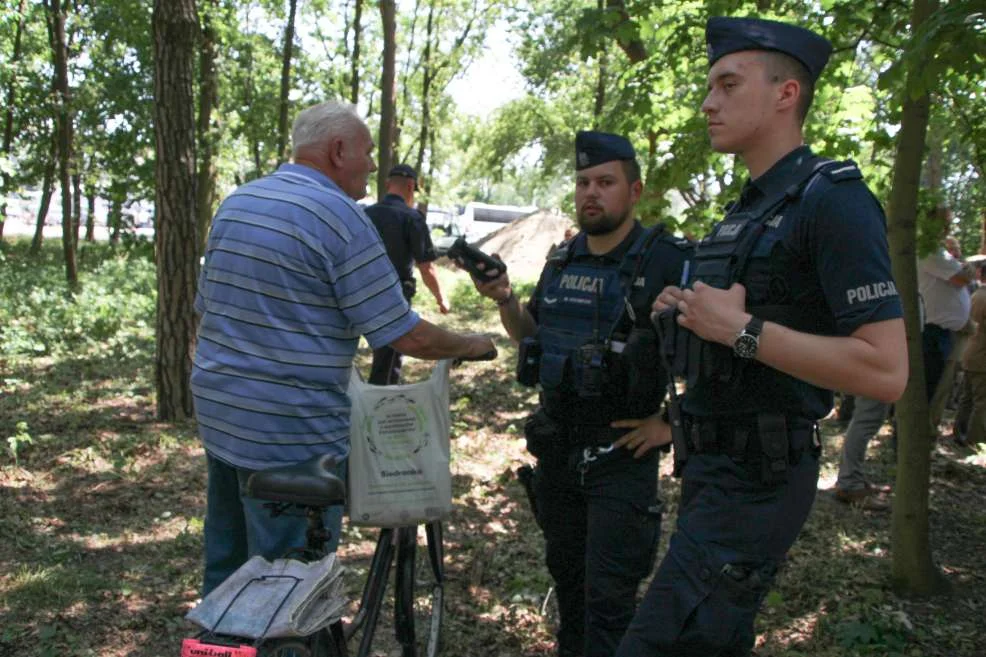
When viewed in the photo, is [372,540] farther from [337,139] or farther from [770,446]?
[770,446]

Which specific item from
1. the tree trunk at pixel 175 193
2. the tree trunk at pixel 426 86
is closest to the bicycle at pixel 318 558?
the tree trunk at pixel 175 193

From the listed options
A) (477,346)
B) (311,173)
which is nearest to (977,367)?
(477,346)

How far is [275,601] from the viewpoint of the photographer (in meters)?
2.47

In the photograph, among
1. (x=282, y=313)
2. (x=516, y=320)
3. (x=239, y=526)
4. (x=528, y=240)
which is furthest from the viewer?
(x=528, y=240)

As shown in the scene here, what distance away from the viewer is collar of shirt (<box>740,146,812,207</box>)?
2.36 m

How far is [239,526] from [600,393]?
4.63 ft

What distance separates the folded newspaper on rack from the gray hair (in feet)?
4.65

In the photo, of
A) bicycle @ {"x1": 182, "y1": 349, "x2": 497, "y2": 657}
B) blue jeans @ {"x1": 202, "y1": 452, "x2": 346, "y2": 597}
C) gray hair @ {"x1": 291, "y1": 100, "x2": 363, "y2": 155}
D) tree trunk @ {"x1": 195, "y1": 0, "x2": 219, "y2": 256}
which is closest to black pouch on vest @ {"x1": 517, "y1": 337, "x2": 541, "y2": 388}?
bicycle @ {"x1": 182, "y1": 349, "x2": 497, "y2": 657}

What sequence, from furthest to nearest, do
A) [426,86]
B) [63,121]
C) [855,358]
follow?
[426,86]
[63,121]
[855,358]

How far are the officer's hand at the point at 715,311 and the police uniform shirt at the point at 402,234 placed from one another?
5313mm

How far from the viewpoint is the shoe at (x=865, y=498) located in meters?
6.61

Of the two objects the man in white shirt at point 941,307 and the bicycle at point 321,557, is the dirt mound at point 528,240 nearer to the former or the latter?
the man in white shirt at point 941,307

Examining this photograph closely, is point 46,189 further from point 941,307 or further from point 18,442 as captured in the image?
point 941,307

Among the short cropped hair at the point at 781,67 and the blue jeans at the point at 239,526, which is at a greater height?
the short cropped hair at the point at 781,67
